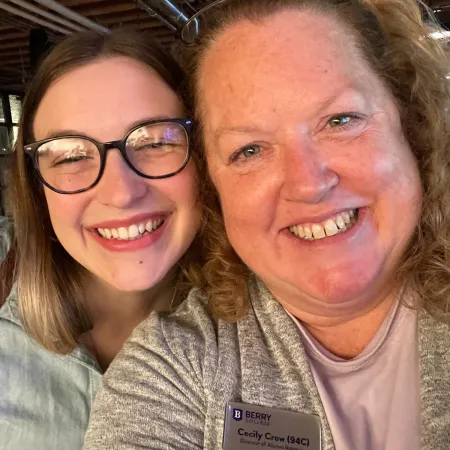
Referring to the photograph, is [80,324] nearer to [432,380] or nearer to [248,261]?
[248,261]

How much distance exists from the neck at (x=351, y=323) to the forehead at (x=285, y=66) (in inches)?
23.6

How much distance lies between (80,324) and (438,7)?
5705mm

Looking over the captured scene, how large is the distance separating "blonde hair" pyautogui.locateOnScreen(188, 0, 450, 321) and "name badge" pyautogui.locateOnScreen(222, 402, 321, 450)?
30 cm

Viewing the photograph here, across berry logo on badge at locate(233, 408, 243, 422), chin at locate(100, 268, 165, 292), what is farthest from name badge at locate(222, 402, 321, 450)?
chin at locate(100, 268, 165, 292)

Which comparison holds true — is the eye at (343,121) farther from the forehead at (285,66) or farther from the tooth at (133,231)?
the tooth at (133,231)

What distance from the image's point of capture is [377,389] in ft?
4.50

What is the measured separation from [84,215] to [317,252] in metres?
0.86

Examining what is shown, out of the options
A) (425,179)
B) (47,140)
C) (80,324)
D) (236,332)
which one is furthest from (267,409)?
(47,140)

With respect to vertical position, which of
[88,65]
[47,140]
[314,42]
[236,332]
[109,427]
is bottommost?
[109,427]

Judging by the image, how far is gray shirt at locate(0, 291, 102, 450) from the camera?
1814 mm

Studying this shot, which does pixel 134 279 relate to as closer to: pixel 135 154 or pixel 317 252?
pixel 135 154

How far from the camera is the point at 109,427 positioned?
1.32m

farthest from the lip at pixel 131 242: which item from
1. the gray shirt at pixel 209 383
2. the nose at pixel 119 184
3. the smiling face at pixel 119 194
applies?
the gray shirt at pixel 209 383

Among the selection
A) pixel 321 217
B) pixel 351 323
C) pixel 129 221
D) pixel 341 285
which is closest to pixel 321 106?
pixel 321 217
